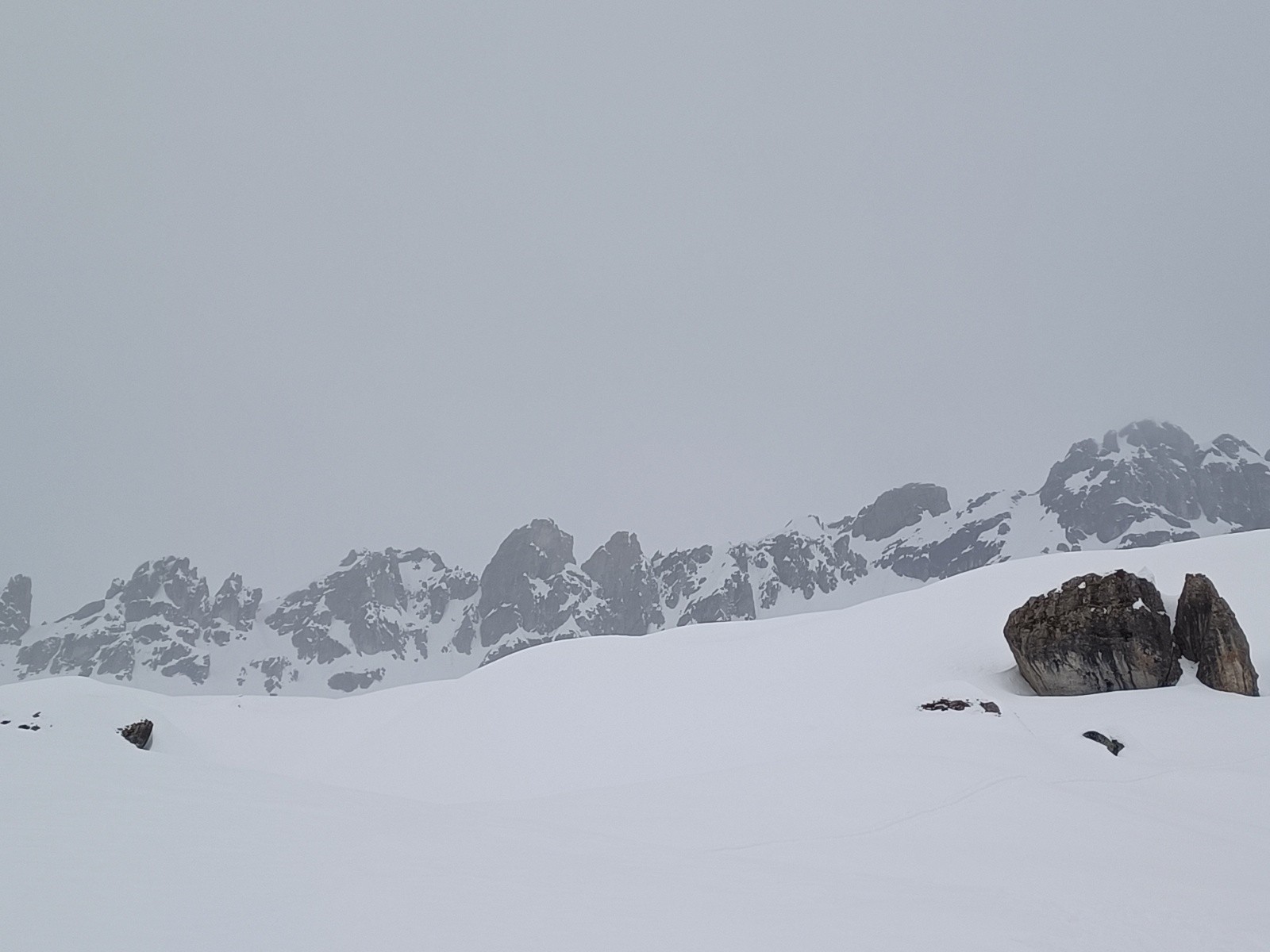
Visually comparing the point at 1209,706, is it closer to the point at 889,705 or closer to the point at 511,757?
the point at 889,705

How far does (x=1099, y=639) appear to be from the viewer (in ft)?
54.4

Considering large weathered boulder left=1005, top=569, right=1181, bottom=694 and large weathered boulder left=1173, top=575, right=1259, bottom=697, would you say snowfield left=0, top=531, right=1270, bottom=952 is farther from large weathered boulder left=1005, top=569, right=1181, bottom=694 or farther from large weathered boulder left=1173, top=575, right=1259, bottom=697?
large weathered boulder left=1005, top=569, right=1181, bottom=694

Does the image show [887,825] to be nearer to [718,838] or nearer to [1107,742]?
[718,838]

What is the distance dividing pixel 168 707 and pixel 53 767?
1339 inches

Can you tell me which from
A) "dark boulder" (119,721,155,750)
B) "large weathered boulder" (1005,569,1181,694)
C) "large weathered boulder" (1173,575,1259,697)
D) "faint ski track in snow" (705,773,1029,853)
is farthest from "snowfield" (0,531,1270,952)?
"dark boulder" (119,721,155,750)

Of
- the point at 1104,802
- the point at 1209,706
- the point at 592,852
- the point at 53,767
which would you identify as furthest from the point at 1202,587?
the point at 53,767

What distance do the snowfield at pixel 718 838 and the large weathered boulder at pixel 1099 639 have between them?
859 mm

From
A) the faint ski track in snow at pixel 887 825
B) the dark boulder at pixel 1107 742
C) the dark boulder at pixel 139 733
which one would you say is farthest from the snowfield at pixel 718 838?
the dark boulder at pixel 139 733

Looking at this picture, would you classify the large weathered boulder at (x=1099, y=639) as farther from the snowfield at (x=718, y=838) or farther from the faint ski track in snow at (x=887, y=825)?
the faint ski track in snow at (x=887, y=825)

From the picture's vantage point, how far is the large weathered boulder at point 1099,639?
1622 cm

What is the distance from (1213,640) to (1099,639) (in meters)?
2.16

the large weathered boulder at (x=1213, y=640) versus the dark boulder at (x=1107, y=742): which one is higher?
the large weathered boulder at (x=1213, y=640)

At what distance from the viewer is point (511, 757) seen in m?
18.3

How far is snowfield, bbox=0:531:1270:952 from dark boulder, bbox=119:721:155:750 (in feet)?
3.72
